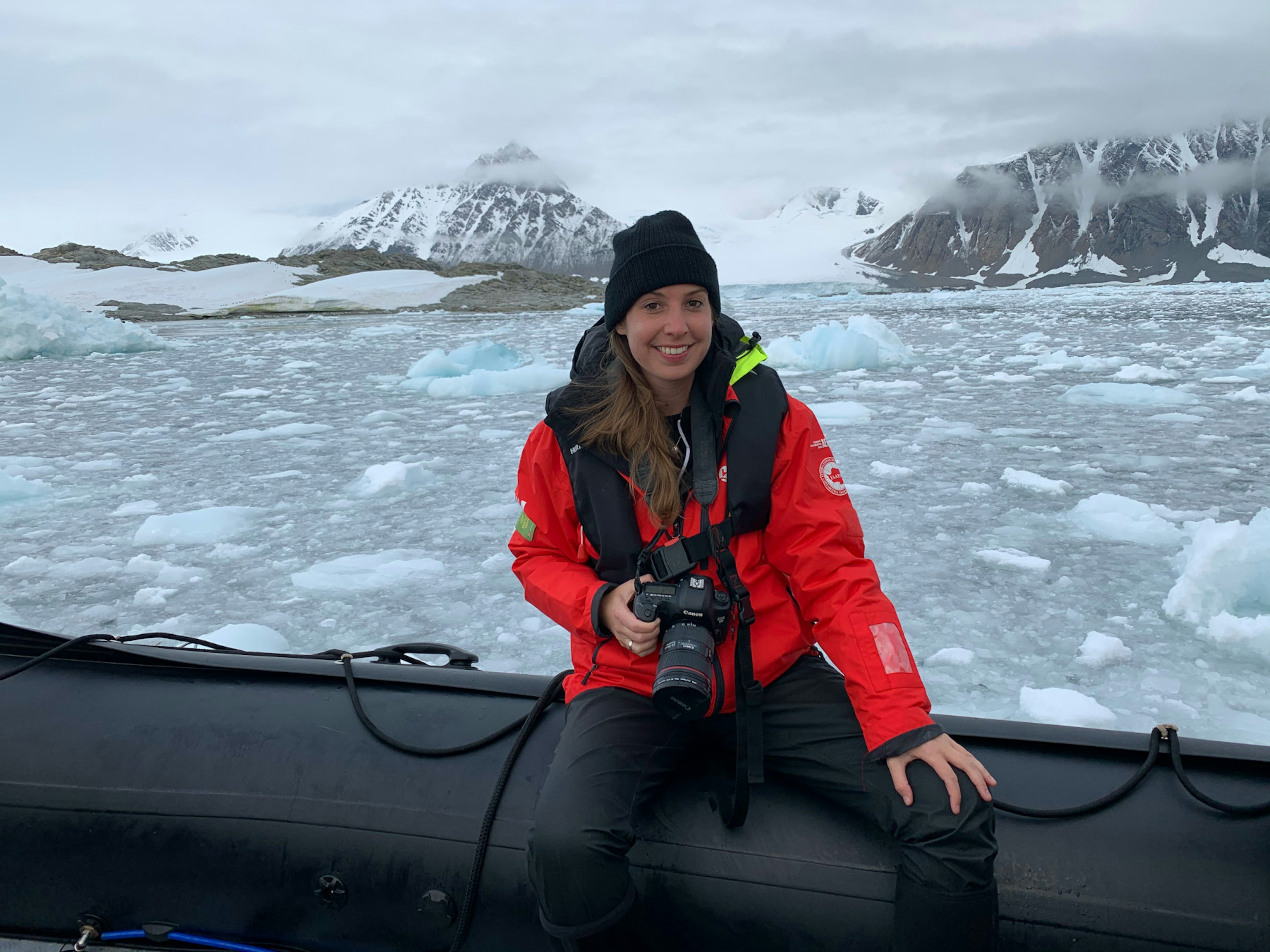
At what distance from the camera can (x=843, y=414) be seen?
6.13 m

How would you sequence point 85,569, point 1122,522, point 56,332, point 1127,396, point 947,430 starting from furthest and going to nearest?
point 56,332 → point 1127,396 → point 947,430 → point 1122,522 → point 85,569

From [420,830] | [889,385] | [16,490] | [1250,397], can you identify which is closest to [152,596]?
[16,490]

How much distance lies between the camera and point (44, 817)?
1.47 m

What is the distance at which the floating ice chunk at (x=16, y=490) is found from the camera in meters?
4.08

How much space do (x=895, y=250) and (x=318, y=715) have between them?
150 m

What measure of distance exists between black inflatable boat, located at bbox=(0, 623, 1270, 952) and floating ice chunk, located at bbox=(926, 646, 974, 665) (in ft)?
2.93

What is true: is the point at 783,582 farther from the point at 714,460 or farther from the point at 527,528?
the point at 527,528

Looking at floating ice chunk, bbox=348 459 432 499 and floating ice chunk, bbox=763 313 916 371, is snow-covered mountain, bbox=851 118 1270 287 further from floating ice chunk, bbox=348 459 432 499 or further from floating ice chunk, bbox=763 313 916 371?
floating ice chunk, bbox=348 459 432 499

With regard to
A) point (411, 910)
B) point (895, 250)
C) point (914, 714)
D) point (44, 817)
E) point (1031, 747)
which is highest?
point (895, 250)

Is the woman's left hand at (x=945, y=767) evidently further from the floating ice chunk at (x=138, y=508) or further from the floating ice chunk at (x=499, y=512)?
the floating ice chunk at (x=138, y=508)

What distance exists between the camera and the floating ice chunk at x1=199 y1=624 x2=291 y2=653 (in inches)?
95.1

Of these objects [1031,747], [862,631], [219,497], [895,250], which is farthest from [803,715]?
[895,250]

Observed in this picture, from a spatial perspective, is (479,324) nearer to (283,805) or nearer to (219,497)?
(219,497)

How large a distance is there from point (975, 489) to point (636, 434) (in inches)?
120
